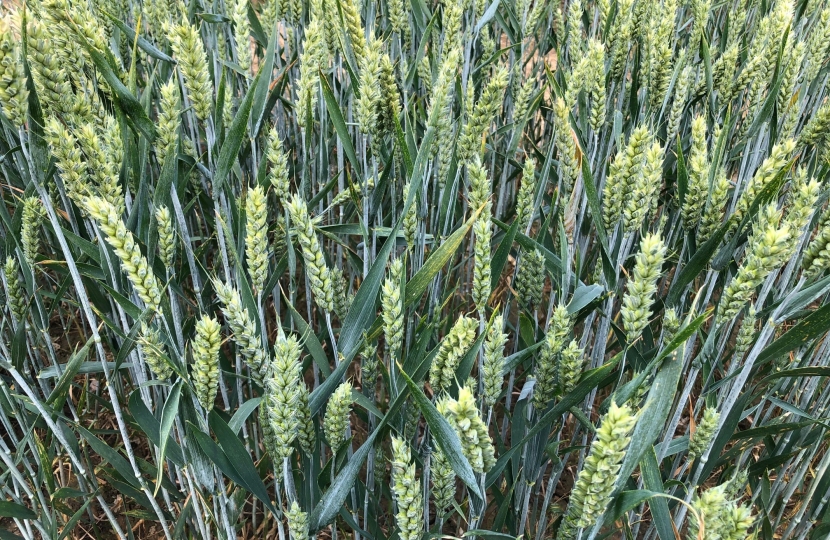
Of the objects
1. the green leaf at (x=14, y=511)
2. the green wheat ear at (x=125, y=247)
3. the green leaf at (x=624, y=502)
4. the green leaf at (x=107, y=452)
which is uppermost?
the green wheat ear at (x=125, y=247)

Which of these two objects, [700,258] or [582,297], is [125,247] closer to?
[582,297]

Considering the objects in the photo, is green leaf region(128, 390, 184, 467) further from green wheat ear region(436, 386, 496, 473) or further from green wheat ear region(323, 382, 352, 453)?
green wheat ear region(436, 386, 496, 473)

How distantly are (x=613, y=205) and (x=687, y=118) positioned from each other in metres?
0.92

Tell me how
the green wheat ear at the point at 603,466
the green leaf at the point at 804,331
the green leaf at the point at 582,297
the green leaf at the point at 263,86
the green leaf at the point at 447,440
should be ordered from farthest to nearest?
1. the green leaf at the point at 263,86
2. the green leaf at the point at 582,297
3. the green leaf at the point at 804,331
4. the green leaf at the point at 447,440
5. the green wheat ear at the point at 603,466

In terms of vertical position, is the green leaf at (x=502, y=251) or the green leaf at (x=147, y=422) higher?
the green leaf at (x=502, y=251)

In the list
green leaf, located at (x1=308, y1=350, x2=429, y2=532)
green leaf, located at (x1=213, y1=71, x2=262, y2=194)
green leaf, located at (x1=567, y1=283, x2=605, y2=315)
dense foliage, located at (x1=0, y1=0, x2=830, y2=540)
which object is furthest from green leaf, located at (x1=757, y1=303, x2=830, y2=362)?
green leaf, located at (x1=213, y1=71, x2=262, y2=194)

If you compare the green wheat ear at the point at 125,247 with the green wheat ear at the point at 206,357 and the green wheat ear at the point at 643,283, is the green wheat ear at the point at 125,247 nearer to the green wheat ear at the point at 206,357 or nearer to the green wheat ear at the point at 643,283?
the green wheat ear at the point at 206,357

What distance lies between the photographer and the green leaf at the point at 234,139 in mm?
984

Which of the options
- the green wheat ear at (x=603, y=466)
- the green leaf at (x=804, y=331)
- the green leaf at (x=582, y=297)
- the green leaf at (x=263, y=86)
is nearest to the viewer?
the green wheat ear at (x=603, y=466)

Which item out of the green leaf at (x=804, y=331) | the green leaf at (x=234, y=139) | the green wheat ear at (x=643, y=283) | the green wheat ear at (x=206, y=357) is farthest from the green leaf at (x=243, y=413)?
the green leaf at (x=804, y=331)

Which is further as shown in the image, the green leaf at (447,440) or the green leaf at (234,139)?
the green leaf at (234,139)

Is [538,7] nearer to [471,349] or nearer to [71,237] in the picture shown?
[471,349]

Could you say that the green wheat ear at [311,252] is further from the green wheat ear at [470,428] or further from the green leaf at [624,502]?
the green leaf at [624,502]

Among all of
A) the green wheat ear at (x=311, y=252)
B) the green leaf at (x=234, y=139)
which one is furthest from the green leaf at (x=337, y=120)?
the green wheat ear at (x=311, y=252)
